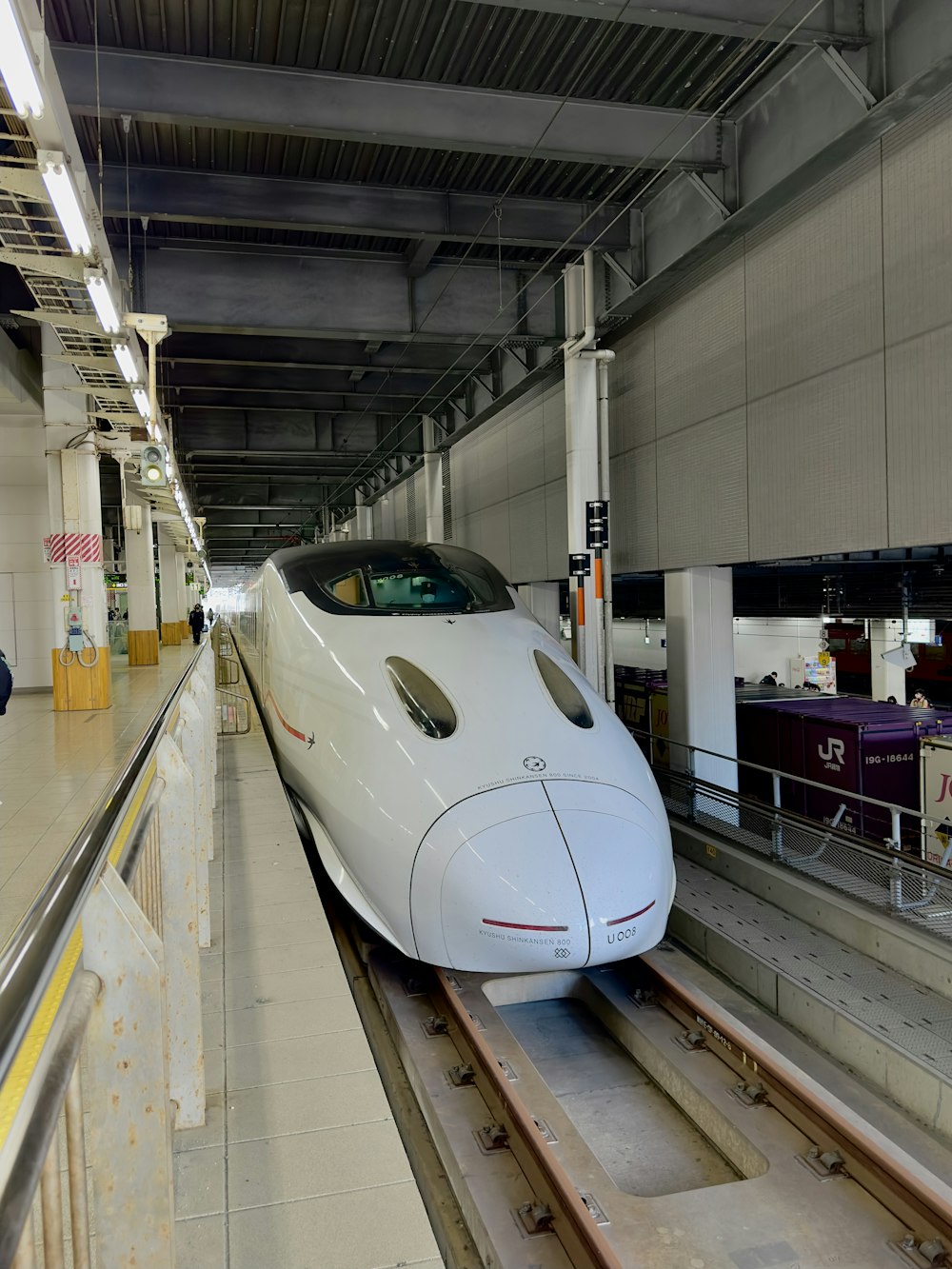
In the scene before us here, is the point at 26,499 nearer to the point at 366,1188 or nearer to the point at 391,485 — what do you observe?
the point at 391,485

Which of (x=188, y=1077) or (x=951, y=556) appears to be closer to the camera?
(x=188, y=1077)

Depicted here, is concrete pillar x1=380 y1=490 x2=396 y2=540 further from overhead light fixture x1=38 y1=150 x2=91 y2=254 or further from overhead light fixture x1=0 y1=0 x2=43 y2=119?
overhead light fixture x1=0 y1=0 x2=43 y2=119

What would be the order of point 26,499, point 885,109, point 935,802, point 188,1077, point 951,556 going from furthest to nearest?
point 26,499 < point 951,556 < point 935,802 < point 885,109 < point 188,1077

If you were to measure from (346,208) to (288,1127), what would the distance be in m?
8.64

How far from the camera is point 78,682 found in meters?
14.1

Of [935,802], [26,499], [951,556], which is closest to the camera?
[935,802]

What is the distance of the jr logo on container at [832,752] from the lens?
30.5 ft

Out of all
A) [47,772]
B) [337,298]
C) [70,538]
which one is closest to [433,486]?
[70,538]

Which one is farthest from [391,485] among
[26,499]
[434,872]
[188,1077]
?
[188,1077]

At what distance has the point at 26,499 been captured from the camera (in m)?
16.8

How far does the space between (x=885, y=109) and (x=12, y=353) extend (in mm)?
13022

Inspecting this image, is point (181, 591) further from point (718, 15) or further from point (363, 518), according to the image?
point (718, 15)

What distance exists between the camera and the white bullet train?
4797 millimetres

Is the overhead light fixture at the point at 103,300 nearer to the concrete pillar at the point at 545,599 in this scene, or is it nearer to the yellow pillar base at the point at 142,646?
the concrete pillar at the point at 545,599
